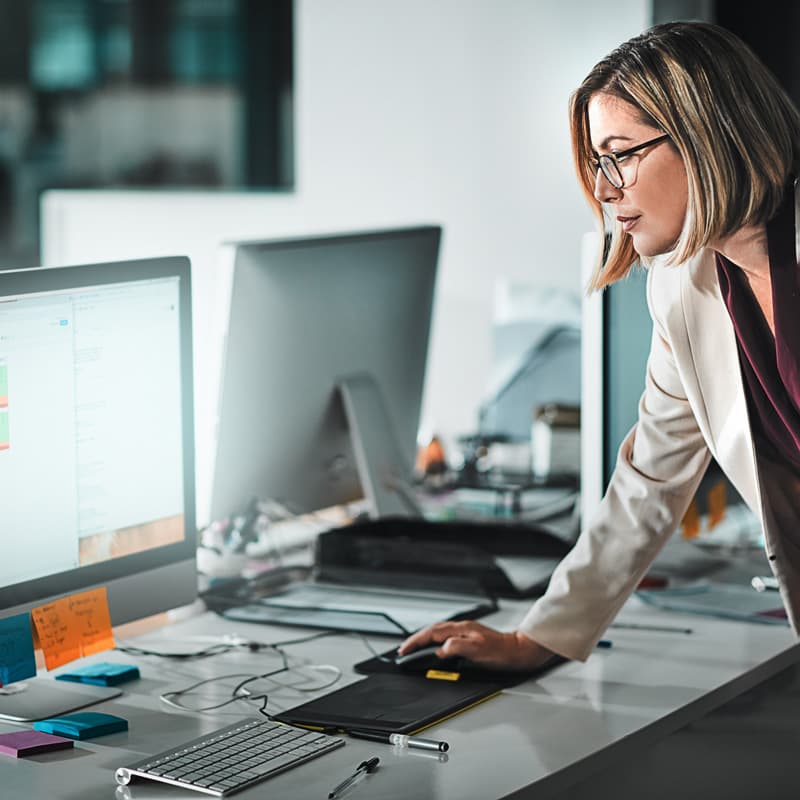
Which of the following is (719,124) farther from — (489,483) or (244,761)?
(489,483)

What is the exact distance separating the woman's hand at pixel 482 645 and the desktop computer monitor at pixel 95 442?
0.29 metres

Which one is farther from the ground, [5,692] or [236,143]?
[236,143]

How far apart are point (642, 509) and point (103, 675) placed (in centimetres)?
65

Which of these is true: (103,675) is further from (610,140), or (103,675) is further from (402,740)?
(610,140)

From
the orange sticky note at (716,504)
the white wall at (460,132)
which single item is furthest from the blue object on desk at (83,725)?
the white wall at (460,132)

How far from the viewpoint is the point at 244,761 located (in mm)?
1265

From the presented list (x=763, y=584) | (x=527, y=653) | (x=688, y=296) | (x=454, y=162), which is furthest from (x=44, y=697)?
(x=454, y=162)

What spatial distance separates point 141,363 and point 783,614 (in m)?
0.89

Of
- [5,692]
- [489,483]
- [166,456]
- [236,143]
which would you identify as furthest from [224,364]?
[236,143]

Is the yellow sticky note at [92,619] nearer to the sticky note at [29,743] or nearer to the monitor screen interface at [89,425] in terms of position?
the monitor screen interface at [89,425]

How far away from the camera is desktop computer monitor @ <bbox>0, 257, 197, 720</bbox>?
4.65ft

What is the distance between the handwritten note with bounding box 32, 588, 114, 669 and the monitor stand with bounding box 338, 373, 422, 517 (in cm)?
66

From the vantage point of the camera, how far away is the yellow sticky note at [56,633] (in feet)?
4.73

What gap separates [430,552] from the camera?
1.93 meters
